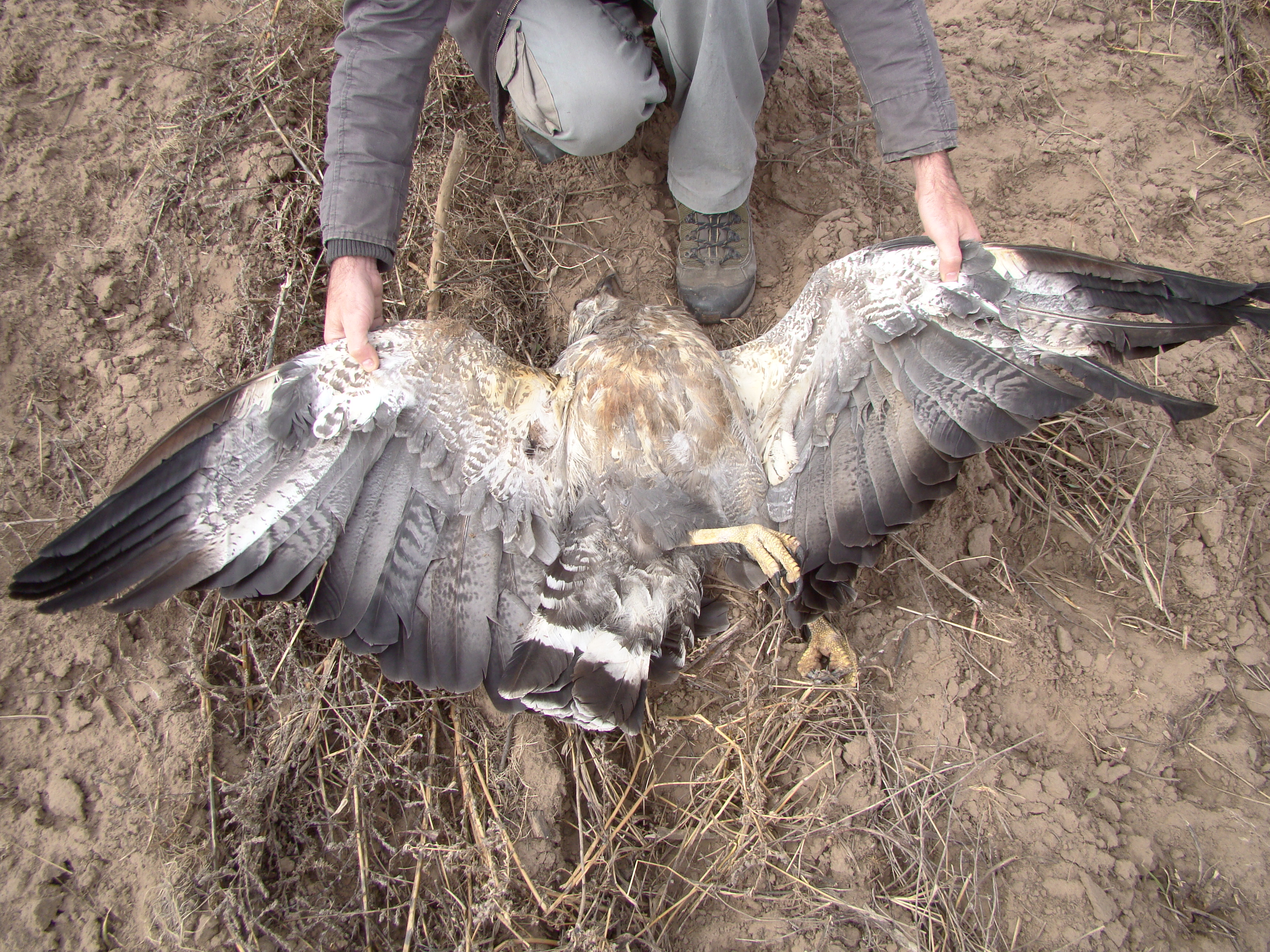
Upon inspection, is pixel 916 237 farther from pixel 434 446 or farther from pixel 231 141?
pixel 231 141

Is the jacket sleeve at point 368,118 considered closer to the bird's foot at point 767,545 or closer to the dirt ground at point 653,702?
the dirt ground at point 653,702

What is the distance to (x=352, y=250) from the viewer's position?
6.79ft

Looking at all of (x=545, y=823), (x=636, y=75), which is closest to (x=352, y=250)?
(x=636, y=75)

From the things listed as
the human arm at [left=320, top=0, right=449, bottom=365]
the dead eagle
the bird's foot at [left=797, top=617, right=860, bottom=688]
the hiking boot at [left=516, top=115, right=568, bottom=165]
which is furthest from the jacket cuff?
the bird's foot at [left=797, top=617, right=860, bottom=688]

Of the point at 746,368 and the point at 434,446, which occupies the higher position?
the point at 434,446

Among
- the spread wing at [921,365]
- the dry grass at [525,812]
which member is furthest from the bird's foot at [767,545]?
the dry grass at [525,812]

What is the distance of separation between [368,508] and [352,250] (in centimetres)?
87

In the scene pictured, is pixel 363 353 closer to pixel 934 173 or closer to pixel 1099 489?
pixel 934 173

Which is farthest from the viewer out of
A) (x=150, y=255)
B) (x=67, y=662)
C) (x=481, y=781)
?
(x=150, y=255)

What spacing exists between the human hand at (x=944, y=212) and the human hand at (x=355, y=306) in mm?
1781

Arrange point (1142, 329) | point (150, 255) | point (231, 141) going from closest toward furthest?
1. point (1142, 329)
2. point (150, 255)
3. point (231, 141)

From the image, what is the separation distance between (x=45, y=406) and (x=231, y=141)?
1364mm

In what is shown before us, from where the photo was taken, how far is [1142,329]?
1713 mm

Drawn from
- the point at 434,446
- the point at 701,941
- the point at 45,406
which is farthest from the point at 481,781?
the point at 45,406
